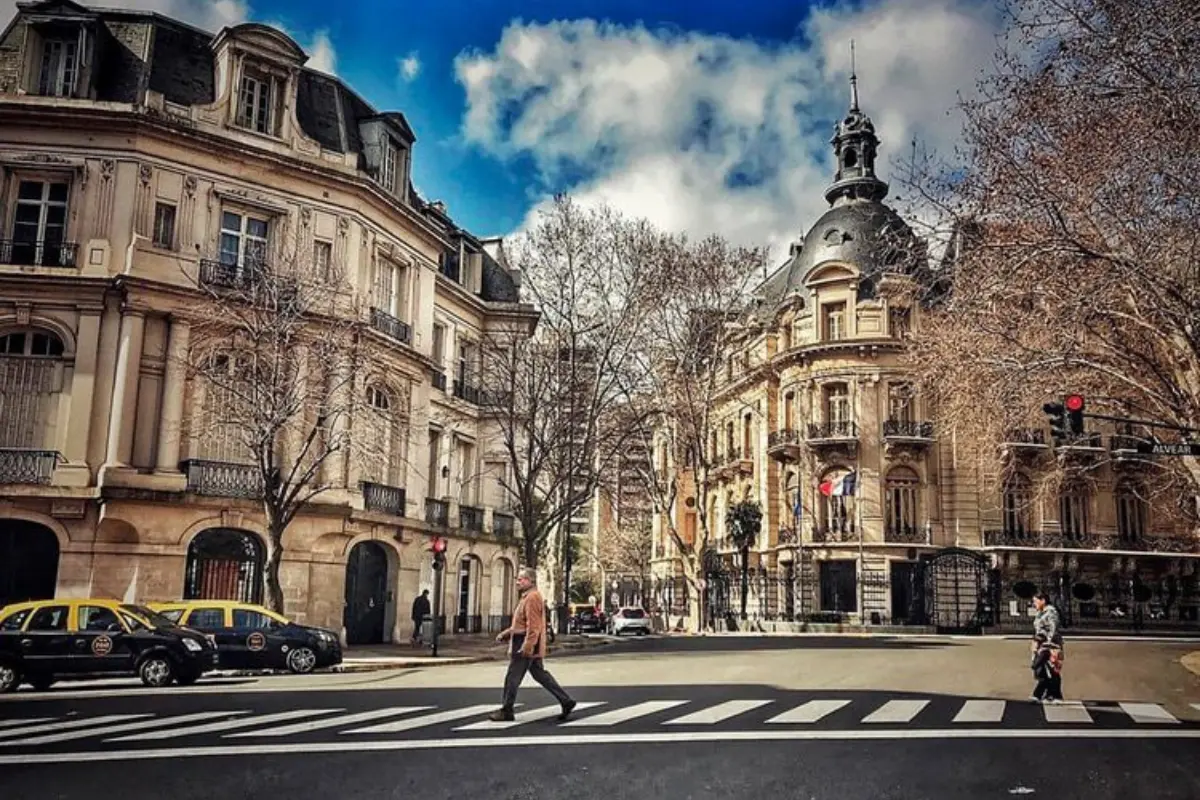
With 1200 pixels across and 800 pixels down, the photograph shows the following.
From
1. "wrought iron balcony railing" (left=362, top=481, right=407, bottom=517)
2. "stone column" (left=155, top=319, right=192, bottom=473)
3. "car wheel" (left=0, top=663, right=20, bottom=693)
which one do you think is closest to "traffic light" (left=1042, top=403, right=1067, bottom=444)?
"car wheel" (left=0, top=663, right=20, bottom=693)

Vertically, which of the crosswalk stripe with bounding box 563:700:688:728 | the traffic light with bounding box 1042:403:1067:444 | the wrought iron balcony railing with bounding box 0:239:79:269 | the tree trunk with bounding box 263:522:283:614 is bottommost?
the crosswalk stripe with bounding box 563:700:688:728

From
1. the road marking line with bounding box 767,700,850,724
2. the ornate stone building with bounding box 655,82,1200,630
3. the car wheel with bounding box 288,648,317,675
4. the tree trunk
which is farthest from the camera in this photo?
the ornate stone building with bounding box 655,82,1200,630

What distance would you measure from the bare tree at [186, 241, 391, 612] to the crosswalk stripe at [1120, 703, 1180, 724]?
17.1 metres

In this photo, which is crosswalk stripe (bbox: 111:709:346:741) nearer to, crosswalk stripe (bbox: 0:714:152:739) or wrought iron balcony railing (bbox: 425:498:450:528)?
crosswalk stripe (bbox: 0:714:152:739)

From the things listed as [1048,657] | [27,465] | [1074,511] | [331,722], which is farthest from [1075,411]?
[1074,511]

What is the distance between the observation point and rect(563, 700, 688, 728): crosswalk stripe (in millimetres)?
12125

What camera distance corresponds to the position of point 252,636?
21.5 metres

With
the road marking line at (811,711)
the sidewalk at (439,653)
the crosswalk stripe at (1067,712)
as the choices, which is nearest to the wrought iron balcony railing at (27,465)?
the sidewalk at (439,653)

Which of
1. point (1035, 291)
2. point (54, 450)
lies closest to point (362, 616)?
point (54, 450)

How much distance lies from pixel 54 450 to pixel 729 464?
134 feet

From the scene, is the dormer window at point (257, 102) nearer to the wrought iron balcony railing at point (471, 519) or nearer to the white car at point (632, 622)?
the wrought iron balcony railing at point (471, 519)

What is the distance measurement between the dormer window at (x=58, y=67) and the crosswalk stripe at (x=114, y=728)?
20.5m

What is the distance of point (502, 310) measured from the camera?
42.9 meters

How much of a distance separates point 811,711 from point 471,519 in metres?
27.4
